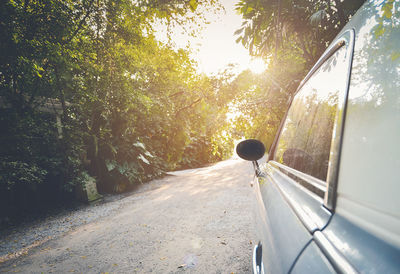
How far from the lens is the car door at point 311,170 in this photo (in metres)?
0.78

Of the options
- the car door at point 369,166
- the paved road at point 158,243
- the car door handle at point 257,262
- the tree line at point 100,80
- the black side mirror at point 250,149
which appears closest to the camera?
the car door at point 369,166

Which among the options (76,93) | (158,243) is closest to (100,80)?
(76,93)

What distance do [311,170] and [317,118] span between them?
0.32 m

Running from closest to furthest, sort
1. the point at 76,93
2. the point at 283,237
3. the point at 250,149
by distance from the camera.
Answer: the point at 283,237
the point at 250,149
the point at 76,93

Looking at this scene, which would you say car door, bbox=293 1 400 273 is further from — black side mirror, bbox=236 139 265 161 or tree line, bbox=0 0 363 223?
tree line, bbox=0 0 363 223

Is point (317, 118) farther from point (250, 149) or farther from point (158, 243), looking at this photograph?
point (158, 243)

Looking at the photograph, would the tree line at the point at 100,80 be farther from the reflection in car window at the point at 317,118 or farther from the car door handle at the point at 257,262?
the car door handle at the point at 257,262

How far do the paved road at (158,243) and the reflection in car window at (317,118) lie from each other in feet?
3.93

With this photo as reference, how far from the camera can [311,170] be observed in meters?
1.11

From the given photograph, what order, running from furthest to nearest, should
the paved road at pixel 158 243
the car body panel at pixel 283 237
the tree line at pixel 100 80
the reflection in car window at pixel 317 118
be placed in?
1. the tree line at pixel 100 80
2. the paved road at pixel 158 243
3. the reflection in car window at pixel 317 118
4. the car body panel at pixel 283 237

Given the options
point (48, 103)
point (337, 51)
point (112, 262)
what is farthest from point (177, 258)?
point (48, 103)

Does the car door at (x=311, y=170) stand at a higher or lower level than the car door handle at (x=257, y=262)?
higher

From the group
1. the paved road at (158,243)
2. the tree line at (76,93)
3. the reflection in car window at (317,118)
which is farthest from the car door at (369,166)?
the tree line at (76,93)

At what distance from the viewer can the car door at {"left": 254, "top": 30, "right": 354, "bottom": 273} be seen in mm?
777
